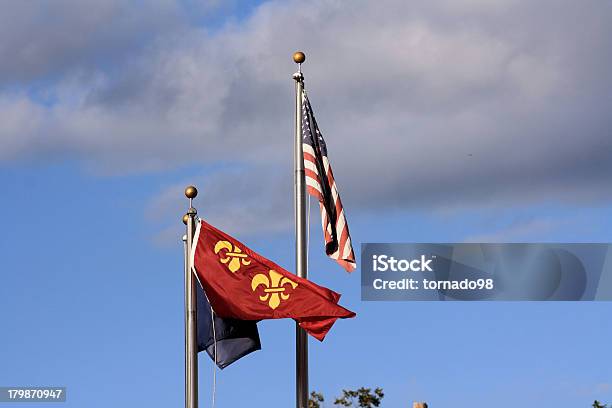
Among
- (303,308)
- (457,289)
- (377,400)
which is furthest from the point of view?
(377,400)

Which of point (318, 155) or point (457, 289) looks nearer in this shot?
point (318, 155)

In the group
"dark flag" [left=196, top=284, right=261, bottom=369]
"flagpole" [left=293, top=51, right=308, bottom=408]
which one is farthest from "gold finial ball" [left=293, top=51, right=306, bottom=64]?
"dark flag" [left=196, top=284, right=261, bottom=369]

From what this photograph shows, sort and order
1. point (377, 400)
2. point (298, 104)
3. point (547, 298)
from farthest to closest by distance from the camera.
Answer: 1. point (377, 400)
2. point (547, 298)
3. point (298, 104)

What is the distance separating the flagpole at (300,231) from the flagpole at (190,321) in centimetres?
188

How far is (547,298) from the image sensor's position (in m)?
35.4

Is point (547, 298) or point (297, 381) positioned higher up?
point (547, 298)

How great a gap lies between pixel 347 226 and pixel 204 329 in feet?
11.1

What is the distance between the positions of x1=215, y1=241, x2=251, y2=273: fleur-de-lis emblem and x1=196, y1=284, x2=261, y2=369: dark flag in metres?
0.96

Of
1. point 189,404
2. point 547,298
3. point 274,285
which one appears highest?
point 547,298

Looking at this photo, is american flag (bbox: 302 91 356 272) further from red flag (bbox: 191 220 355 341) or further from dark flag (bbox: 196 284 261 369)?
dark flag (bbox: 196 284 261 369)

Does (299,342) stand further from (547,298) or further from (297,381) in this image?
(547,298)

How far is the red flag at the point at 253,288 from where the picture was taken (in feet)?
83.0

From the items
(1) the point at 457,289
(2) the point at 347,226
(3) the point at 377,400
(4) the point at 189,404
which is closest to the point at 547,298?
(1) the point at 457,289

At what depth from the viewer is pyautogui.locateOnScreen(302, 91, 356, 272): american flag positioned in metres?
26.2
